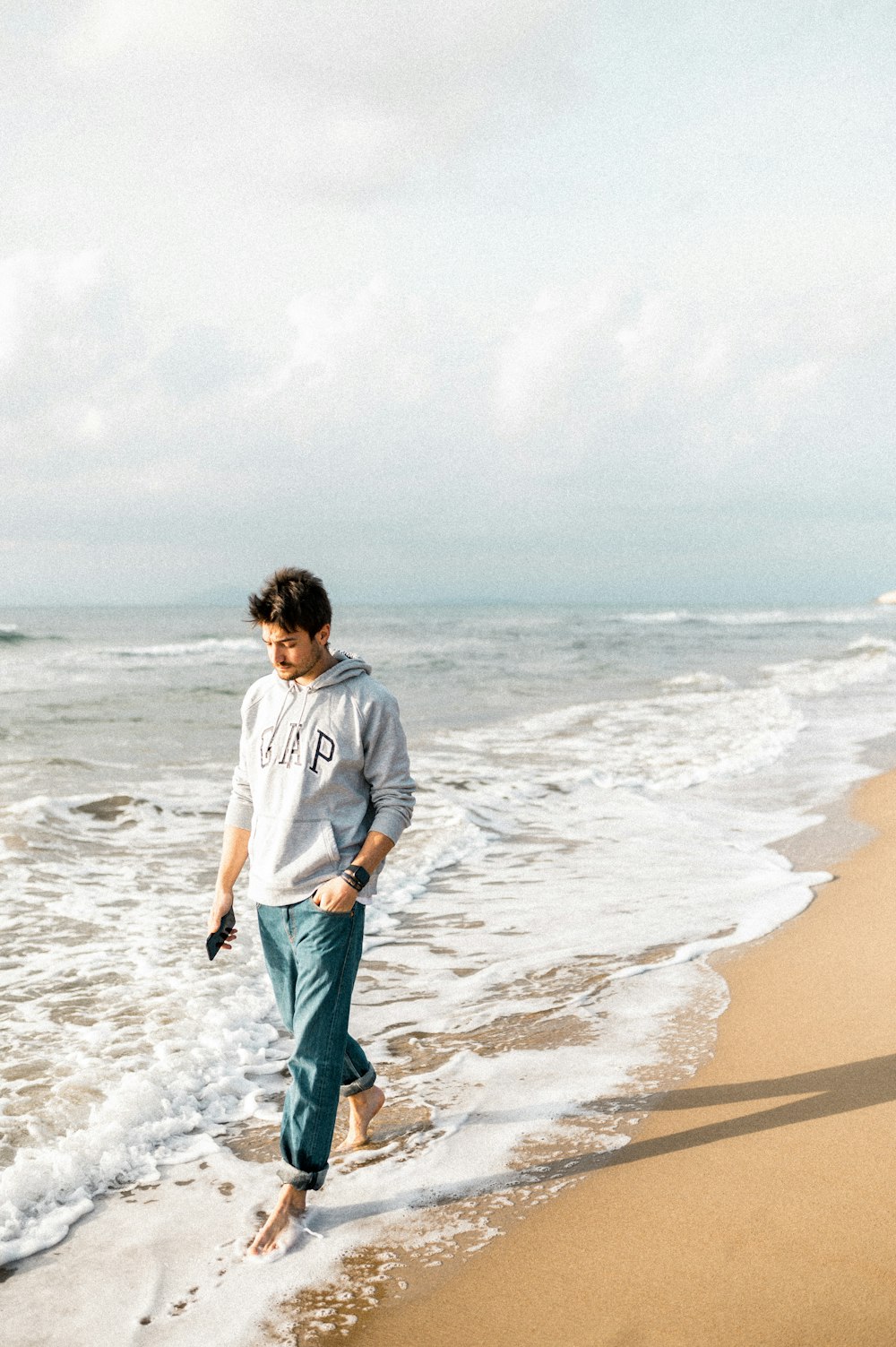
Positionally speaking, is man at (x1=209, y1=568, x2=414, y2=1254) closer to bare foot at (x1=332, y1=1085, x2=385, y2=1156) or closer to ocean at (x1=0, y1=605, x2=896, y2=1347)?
ocean at (x1=0, y1=605, x2=896, y2=1347)

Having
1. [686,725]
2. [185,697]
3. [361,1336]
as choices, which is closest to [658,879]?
[361,1336]

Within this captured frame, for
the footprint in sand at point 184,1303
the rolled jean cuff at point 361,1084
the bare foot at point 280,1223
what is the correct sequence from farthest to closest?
the rolled jean cuff at point 361,1084 < the bare foot at point 280,1223 < the footprint in sand at point 184,1303

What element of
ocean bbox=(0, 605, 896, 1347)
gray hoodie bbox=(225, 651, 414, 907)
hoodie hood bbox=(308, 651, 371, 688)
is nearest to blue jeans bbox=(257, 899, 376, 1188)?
A: gray hoodie bbox=(225, 651, 414, 907)

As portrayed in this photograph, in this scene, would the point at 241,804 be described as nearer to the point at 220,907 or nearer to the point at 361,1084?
the point at 220,907

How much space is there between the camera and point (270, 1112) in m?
3.92

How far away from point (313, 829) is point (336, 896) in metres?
0.24

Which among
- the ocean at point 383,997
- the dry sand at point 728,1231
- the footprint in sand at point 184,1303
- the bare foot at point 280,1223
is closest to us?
the dry sand at point 728,1231

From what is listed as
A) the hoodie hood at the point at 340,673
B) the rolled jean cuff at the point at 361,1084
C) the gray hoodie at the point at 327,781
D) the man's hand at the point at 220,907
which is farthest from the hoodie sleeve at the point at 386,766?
the rolled jean cuff at the point at 361,1084

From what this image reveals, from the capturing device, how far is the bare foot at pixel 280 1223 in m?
2.94

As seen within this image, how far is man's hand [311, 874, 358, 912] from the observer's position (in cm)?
295

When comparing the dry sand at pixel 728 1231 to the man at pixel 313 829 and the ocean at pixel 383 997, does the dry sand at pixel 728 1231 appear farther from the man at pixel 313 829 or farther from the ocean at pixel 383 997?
the man at pixel 313 829

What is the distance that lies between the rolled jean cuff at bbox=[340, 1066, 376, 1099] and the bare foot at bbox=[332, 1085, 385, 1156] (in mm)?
33

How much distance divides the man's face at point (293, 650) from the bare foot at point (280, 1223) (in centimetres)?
155

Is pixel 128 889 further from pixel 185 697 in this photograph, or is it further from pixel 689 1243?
pixel 185 697
